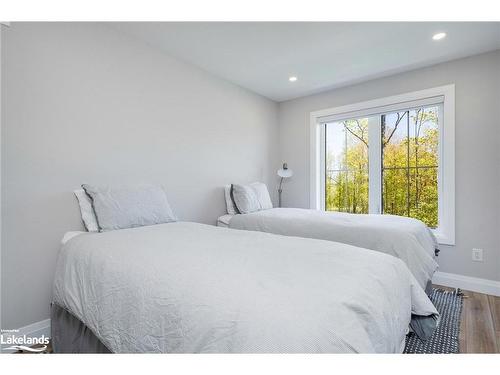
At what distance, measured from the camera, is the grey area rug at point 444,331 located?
1669 mm

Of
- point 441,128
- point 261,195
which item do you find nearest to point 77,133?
point 261,195

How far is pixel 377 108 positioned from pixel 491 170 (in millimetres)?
1356

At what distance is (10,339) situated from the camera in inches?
63.6

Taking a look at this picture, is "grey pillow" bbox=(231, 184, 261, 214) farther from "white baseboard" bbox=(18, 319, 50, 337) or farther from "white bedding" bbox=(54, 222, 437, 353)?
"white baseboard" bbox=(18, 319, 50, 337)

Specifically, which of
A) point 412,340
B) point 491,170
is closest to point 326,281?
point 412,340

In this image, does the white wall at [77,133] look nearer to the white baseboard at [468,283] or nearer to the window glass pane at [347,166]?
the window glass pane at [347,166]

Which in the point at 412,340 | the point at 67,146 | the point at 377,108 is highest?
the point at 377,108

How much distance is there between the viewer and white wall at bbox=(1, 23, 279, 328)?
5.51 feet

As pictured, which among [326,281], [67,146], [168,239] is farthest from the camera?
[67,146]

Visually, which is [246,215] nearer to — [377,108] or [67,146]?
[67,146]

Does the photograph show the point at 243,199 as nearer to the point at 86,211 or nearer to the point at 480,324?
the point at 86,211

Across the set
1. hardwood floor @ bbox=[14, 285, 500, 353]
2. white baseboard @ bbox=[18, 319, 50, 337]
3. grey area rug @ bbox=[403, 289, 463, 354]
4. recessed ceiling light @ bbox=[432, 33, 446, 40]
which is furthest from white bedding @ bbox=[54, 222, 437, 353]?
recessed ceiling light @ bbox=[432, 33, 446, 40]

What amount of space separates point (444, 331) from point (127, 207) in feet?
8.45

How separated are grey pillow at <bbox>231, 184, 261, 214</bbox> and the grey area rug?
1885mm
